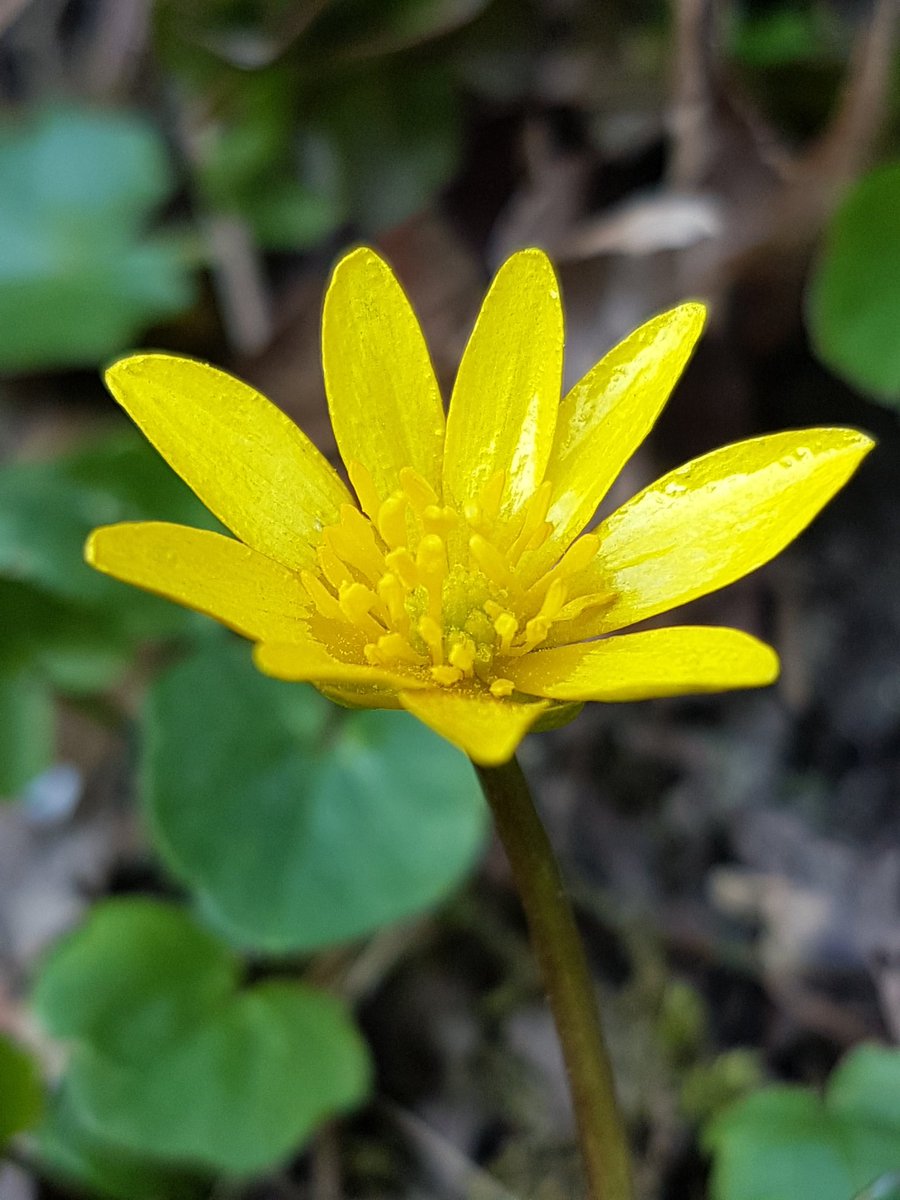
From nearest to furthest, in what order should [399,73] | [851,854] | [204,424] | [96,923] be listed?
[204,424], [96,923], [851,854], [399,73]

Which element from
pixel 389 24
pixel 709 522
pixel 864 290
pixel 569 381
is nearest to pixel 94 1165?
pixel 709 522

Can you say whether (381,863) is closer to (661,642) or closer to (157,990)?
(157,990)

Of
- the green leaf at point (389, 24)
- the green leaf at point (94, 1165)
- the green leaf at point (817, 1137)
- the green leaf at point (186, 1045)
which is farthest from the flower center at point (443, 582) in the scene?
the green leaf at point (389, 24)

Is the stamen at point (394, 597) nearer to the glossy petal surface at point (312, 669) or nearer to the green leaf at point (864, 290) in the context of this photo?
the glossy petal surface at point (312, 669)

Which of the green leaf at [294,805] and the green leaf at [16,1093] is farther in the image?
the green leaf at [294,805]

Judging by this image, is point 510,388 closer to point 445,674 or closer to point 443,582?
point 443,582

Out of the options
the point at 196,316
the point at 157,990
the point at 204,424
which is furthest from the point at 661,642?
the point at 196,316
